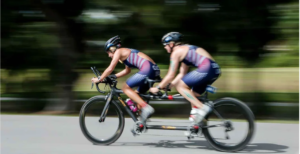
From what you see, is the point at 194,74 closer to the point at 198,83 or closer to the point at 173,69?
the point at 198,83

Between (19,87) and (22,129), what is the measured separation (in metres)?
4.20

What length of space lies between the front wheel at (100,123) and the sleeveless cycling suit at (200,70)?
1166mm

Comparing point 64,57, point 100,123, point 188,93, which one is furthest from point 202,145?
point 64,57

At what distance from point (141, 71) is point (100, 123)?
0.94 metres

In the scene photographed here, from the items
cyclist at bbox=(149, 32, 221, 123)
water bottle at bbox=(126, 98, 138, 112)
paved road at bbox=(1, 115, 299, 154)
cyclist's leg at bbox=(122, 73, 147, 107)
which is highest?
cyclist at bbox=(149, 32, 221, 123)

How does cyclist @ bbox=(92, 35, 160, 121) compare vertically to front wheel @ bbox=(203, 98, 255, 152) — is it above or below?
above

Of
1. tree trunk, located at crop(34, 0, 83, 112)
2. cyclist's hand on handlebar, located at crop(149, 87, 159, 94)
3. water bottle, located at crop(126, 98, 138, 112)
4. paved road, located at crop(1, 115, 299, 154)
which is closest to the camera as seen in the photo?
cyclist's hand on handlebar, located at crop(149, 87, 159, 94)

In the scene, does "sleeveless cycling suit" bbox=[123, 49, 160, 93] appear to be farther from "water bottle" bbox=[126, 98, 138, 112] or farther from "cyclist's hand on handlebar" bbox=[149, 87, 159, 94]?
"cyclist's hand on handlebar" bbox=[149, 87, 159, 94]

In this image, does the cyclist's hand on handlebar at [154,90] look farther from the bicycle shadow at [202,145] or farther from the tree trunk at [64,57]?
the tree trunk at [64,57]

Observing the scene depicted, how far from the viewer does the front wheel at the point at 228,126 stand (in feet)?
17.6

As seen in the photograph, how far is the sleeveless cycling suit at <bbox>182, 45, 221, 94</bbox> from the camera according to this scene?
538 cm

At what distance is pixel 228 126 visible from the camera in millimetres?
5484

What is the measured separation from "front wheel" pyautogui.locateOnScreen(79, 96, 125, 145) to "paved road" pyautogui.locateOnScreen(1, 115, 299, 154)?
0.13ft

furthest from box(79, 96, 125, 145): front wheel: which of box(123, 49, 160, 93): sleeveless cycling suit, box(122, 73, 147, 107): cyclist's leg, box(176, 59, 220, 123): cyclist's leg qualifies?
box(176, 59, 220, 123): cyclist's leg
